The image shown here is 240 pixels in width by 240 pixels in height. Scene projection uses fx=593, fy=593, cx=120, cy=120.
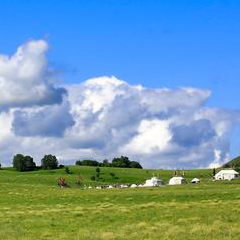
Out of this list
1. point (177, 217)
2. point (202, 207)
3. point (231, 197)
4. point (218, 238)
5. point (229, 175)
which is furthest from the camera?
point (229, 175)

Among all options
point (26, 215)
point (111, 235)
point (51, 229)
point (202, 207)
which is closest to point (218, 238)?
point (111, 235)

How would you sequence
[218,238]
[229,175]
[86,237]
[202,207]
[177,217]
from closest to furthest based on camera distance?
[218,238]
[86,237]
[177,217]
[202,207]
[229,175]

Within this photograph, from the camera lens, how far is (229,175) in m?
199

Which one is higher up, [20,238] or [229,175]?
[229,175]

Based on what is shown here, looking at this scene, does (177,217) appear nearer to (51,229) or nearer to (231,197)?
(51,229)

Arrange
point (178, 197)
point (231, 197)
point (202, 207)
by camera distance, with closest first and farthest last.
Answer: point (202, 207), point (231, 197), point (178, 197)

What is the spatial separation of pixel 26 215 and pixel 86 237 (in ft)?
67.7

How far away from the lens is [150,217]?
48531 mm

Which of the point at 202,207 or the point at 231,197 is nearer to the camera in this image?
the point at 202,207

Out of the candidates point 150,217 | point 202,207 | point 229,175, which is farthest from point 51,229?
point 229,175

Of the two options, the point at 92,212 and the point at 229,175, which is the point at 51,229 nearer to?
the point at 92,212

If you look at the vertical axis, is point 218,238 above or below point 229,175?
below

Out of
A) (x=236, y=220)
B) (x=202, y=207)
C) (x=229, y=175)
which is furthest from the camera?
(x=229, y=175)

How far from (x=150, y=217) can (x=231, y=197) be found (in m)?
24.7
